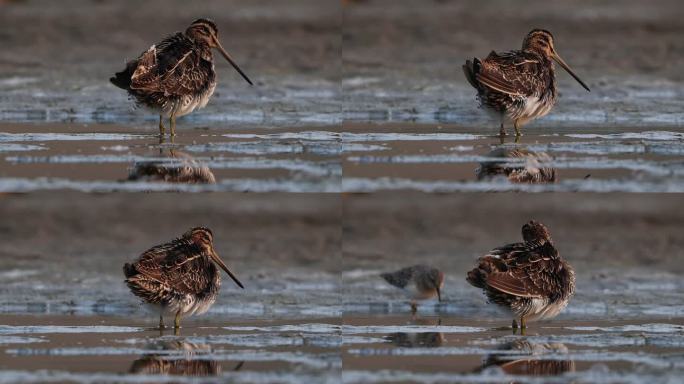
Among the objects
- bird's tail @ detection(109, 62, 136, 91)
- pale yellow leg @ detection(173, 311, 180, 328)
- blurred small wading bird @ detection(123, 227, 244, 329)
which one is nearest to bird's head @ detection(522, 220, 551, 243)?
blurred small wading bird @ detection(123, 227, 244, 329)

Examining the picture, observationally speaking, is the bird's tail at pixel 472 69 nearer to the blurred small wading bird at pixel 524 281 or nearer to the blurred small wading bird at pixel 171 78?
the blurred small wading bird at pixel 524 281

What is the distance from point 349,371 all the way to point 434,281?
4.01 metres

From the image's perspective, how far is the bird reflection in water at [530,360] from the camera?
Answer: 9.46 metres

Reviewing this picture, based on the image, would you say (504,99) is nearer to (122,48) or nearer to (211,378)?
(211,378)

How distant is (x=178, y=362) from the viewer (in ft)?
31.9

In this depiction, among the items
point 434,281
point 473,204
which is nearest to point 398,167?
point 434,281

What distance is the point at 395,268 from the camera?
14656 millimetres

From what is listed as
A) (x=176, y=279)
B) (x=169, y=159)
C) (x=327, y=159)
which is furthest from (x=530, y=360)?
(x=169, y=159)

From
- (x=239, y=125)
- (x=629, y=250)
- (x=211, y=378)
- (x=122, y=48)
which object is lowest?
(x=211, y=378)

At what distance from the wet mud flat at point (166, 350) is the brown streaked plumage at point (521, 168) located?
1.90 meters

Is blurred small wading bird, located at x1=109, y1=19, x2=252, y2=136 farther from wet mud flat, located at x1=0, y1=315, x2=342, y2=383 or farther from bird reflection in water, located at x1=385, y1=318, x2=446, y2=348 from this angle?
bird reflection in water, located at x1=385, y1=318, x2=446, y2=348

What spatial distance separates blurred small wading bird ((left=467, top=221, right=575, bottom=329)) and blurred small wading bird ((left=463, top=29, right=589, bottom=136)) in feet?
7.22

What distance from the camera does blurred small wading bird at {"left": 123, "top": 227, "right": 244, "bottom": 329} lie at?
11461 millimetres

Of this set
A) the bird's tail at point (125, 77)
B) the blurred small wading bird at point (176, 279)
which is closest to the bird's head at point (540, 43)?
the bird's tail at point (125, 77)
